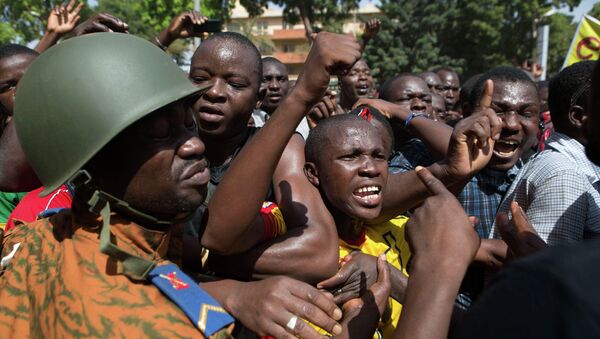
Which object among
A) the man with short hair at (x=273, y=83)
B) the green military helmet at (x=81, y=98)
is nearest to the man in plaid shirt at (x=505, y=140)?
the green military helmet at (x=81, y=98)

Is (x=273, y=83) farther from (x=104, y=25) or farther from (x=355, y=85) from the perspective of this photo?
(x=104, y=25)

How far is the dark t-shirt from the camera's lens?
2.55 feet

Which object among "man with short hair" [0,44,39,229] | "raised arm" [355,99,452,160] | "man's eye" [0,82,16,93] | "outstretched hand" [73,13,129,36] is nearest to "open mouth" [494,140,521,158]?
"raised arm" [355,99,452,160]

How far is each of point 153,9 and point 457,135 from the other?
75.8 feet

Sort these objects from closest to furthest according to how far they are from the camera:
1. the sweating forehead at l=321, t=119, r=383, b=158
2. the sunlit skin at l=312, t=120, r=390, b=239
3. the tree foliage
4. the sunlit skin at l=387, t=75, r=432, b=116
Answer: the sunlit skin at l=312, t=120, r=390, b=239 < the sweating forehead at l=321, t=119, r=383, b=158 < the sunlit skin at l=387, t=75, r=432, b=116 < the tree foliage

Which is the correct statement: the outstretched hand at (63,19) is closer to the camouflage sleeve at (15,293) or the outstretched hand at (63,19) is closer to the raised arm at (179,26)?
the raised arm at (179,26)

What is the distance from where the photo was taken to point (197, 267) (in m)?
2.08

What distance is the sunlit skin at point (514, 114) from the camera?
10.7 ft

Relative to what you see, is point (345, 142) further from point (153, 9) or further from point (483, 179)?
point (153, 9)

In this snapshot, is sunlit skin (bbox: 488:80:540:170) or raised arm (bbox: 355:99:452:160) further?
sunlit skin (bbox: 488:80:540:170)

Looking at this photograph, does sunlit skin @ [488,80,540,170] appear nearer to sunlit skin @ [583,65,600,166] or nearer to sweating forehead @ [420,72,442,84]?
sunlit skin @ [583,65,600,166]

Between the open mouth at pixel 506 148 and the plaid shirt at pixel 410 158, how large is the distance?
0.43m

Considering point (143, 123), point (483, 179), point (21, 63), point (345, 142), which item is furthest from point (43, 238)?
point (483, 179)

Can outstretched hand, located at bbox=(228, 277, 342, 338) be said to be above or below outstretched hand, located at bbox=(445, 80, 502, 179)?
below
